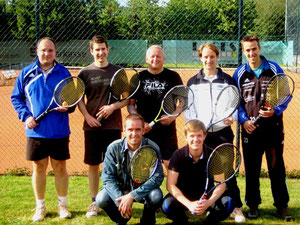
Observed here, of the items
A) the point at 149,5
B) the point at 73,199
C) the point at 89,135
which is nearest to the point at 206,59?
the point at 89,135

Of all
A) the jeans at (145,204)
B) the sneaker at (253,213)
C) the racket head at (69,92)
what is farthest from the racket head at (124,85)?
Result: the sneaker at (253,213)

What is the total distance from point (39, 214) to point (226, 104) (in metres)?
2.11

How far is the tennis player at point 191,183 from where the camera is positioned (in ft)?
10.6

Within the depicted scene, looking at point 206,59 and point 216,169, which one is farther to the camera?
point 206,59

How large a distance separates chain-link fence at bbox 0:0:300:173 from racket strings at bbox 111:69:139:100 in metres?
1.79

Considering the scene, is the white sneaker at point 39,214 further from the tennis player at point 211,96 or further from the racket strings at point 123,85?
the tennis player at point 211,96

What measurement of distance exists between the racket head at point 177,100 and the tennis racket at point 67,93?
83 centimetres

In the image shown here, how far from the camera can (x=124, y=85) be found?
3816mm

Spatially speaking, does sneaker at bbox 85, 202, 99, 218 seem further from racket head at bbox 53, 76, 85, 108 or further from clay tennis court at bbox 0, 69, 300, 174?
clay tennis court at bbox 0, 69, 300, 174

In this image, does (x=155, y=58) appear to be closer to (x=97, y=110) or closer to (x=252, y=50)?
(x=97, y=110)

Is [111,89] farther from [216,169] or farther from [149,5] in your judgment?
[149,5]

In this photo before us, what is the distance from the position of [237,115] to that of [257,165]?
539mm

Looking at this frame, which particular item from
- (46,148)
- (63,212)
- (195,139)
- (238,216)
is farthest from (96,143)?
(238,216)

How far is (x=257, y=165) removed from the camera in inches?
149
